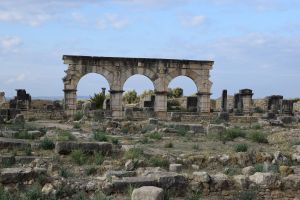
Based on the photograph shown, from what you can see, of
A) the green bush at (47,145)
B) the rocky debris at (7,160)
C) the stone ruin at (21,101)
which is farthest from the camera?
the stone ruin at (21,101)

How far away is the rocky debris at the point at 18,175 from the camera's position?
811 centimetres

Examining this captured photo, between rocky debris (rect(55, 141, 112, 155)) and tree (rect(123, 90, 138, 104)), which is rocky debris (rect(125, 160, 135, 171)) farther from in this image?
tree (rect(123, 90, 138, 104))

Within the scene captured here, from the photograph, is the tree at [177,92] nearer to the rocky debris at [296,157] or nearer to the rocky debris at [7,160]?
the rocky debris at [296,157]

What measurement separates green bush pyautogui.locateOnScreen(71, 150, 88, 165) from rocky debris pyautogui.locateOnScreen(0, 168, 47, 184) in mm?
2601

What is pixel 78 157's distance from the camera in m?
11.1

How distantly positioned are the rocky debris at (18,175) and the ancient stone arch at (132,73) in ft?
69.4

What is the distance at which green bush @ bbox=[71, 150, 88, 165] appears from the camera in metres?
10.9

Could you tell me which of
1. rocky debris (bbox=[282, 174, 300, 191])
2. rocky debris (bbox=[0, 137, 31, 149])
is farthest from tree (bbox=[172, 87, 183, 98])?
rocky debris (bbox=[282, 174, 300, 191])

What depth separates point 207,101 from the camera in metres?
32.6

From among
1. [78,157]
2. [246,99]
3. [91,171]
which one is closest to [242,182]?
[91,171]

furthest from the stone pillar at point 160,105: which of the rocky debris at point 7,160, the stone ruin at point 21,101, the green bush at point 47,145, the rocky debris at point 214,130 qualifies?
the rocky debris at point 7,160

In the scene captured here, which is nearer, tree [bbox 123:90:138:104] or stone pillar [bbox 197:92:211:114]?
stone pillar [bbox 197:92:211:114]

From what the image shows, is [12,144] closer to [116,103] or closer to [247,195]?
[247,195]

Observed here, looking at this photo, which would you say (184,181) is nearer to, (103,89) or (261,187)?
(261,187)
